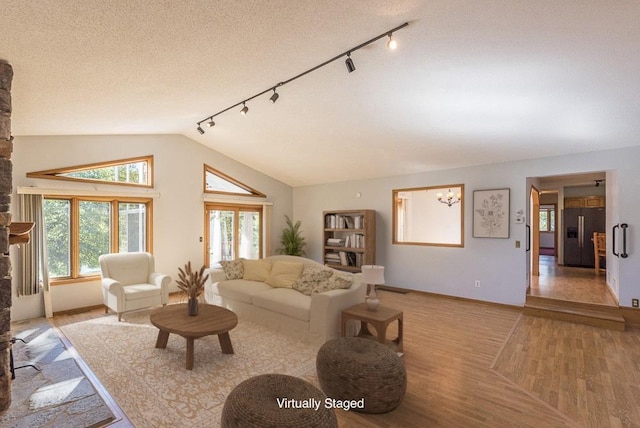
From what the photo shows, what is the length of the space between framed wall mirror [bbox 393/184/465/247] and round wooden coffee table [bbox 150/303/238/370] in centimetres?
438

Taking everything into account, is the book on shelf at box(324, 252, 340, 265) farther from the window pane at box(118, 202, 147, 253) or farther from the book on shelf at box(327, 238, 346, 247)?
the window pane at box(118, 202, 147, 253)

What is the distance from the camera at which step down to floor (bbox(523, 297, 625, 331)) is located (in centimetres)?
412

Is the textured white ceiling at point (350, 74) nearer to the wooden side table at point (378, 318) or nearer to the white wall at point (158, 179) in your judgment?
the white wall at point (158, 179)

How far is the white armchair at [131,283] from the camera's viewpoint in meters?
4.32

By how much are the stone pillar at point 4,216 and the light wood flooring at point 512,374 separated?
7.73 feet

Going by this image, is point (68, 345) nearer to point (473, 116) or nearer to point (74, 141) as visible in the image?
point (74, 141)

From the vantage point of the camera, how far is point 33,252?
173 inches

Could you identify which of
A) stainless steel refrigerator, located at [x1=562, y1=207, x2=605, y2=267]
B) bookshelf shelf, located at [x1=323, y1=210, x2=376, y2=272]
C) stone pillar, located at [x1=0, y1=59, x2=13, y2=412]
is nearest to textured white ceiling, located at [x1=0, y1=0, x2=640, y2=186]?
stone pillar, located at [x1=0, y1=59, x2=13, y2=412]

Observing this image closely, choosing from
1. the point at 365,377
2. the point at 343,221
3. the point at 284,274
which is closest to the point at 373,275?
the point at 365,377

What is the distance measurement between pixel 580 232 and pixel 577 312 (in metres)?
4.97

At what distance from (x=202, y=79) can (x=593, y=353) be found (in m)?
4.98

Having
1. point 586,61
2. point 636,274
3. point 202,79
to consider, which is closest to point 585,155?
point 636,274

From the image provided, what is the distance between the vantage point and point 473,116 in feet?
12.3

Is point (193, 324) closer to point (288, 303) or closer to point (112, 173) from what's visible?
point (288, 303)
